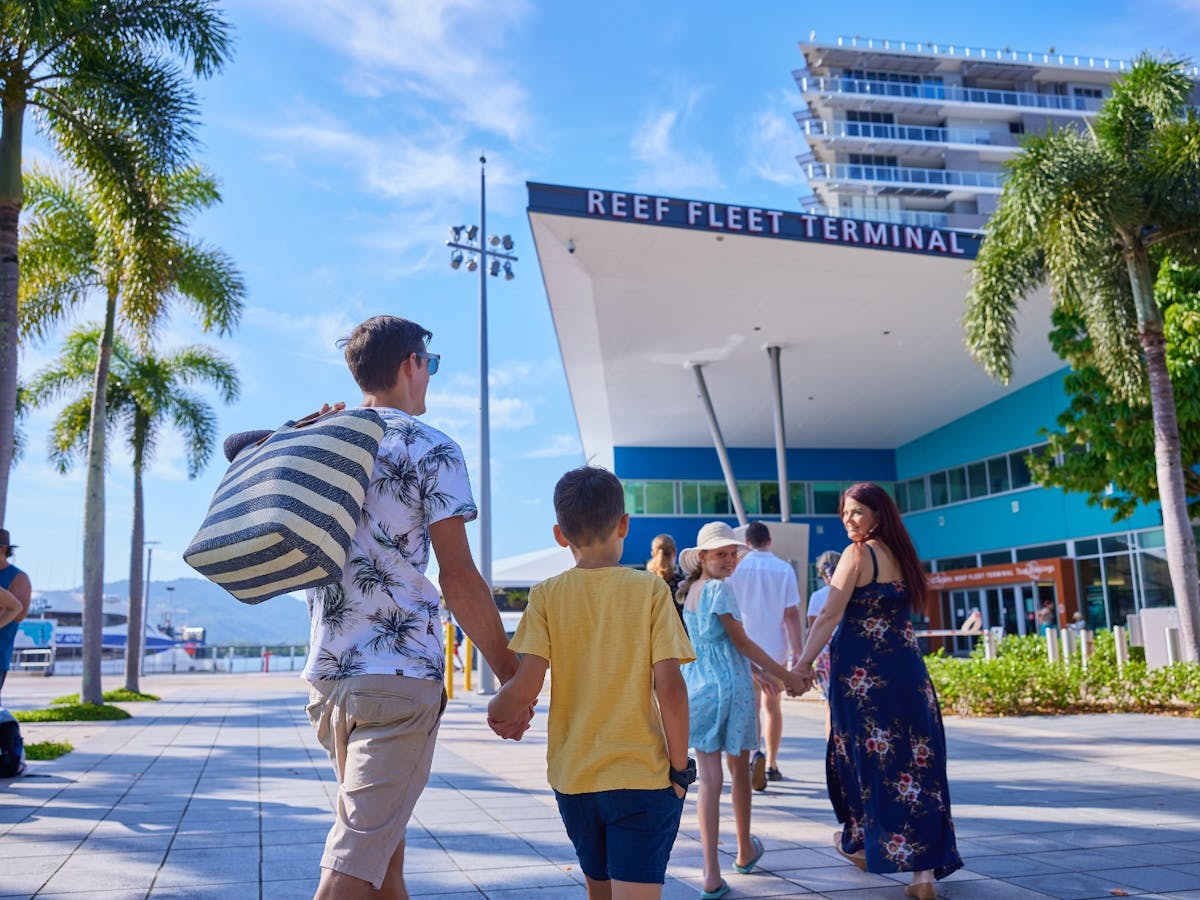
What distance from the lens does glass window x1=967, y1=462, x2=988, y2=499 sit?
35031mm

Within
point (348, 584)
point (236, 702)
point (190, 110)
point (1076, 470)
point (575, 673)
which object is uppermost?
point (190, 110)

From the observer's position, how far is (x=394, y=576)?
253cm

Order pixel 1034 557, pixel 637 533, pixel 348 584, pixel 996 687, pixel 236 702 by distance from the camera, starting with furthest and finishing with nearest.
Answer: pixel 637 533, pixel 1034 557, pixel 236 702, pixel 996 687, pixel 348 584

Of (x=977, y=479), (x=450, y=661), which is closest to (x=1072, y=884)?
(x=450, y=661)

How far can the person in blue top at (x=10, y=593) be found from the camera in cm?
707

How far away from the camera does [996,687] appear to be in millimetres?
12375

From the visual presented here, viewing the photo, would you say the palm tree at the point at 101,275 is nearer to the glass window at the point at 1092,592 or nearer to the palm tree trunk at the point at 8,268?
the palm tree trunk at the point at 8,268

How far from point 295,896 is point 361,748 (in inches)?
88.3

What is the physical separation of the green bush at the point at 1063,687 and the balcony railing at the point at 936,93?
5433cm

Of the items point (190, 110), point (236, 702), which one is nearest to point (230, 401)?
point (236, 702)

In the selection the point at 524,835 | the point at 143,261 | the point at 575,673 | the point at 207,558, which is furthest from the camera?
the point at 143,261

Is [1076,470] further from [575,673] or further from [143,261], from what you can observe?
[575,673]

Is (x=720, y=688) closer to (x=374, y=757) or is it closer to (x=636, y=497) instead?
(x=374, y=757)

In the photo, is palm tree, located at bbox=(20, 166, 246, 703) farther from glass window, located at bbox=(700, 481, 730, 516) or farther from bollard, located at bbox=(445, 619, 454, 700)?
glass window, located at bbox=(700, 481, 730, 516)
